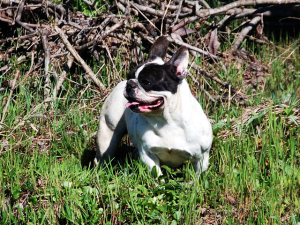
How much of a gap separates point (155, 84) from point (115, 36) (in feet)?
8.34

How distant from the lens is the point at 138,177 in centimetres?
463

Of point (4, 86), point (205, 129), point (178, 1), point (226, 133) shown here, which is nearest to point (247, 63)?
point (178, 1)

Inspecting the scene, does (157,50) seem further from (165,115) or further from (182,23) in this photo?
(182,23)

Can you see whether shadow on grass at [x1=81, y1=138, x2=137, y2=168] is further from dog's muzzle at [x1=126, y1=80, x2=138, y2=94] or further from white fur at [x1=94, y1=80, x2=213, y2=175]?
dog's muzzle at [x1=126, y1=80, x2=138, y2=94]

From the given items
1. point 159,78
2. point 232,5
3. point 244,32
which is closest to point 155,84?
point 159,78

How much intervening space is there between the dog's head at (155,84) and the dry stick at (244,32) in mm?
2910

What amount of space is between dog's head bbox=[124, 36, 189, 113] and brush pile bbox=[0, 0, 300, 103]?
183cm

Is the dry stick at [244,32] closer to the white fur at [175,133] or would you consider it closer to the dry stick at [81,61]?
the dry stick at [81,61]

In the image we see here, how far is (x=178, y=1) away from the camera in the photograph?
6.90 metres

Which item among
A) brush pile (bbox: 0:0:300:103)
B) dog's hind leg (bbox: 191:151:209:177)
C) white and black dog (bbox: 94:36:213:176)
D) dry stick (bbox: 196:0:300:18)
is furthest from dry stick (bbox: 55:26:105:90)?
dog's hind leg (bbox: 191:151:209:177)

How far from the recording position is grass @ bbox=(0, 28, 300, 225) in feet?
13.8

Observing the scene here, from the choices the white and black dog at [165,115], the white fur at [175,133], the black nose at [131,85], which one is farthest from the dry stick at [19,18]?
the black nose at [131,85]

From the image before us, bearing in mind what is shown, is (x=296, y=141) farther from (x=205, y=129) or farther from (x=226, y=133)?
(x=205, y=129)

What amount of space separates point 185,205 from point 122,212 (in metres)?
0.52
